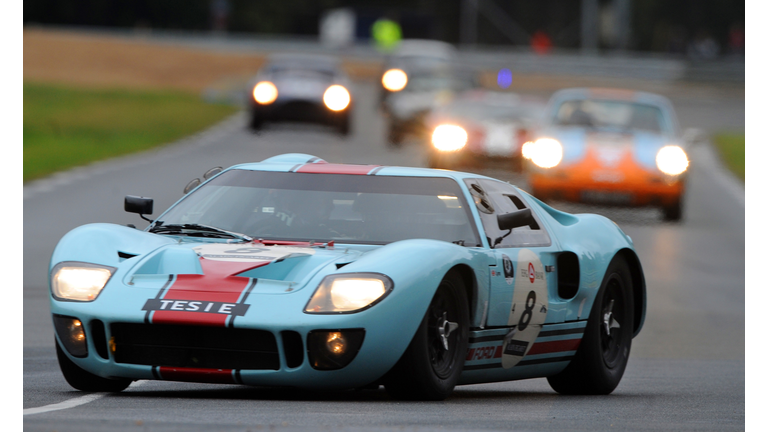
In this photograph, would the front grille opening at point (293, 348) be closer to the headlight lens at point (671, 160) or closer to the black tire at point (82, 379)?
the black tire at point (82, 379)

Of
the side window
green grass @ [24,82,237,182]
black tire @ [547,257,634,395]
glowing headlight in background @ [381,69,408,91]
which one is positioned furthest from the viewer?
glowing headlight in background @ [381,69,408,91]

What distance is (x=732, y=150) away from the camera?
29641 millimetres

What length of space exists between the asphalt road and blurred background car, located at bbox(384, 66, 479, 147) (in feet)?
8.26

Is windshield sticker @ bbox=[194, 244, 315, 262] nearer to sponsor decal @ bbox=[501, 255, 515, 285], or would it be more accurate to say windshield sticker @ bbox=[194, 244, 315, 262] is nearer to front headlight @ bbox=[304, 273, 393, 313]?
front headlight @ bbox=[304, 273, 393, 313]

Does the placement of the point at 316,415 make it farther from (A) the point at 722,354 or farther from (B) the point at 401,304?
(A) the point at 722,354

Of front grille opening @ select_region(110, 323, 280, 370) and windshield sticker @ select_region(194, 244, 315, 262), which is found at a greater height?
windshield sticker @ select_region(194, 244, 315, 262)

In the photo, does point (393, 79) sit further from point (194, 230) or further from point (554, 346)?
point (194, 230)

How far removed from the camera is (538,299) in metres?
6.95

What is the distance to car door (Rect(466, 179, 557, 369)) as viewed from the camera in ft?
21.6

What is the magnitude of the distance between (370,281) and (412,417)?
63cm

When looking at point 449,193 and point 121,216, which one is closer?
point 449,193

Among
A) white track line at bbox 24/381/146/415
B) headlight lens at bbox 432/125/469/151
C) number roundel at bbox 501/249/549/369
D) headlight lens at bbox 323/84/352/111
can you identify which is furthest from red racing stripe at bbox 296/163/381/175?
headlight lens at bbox 323/84/352/111

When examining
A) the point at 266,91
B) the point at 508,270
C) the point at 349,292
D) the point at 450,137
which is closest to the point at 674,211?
the point at 450,137
